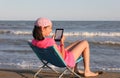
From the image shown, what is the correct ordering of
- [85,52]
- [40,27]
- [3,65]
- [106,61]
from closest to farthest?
[40,27] < [85,52] < [3,65] < [106,61]

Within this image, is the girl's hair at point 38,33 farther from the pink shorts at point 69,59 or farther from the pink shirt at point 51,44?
the pink shorts at point 69,59

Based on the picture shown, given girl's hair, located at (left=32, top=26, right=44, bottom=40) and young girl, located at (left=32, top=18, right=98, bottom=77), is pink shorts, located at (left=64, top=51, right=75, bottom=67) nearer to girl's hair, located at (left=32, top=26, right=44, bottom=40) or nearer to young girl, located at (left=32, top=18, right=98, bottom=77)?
young girl, located at (left=32, top=18, right=98, bottom=77)

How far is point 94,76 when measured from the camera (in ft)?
23.1

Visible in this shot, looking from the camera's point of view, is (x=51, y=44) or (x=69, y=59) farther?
(x=69, y=59)

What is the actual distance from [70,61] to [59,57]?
1.13 feet

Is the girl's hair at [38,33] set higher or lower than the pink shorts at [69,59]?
higher

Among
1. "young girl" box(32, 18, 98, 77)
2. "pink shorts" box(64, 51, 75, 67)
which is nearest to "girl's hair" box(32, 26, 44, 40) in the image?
"young girl" box(32, 18, 98, 77)

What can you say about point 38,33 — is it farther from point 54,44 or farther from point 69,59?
point 69,59

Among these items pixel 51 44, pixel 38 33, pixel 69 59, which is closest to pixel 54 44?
pixel 51 44

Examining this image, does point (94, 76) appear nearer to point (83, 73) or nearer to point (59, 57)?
point (83, 73)

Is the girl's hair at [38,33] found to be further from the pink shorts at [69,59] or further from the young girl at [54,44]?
the pink shorts at [69,59]

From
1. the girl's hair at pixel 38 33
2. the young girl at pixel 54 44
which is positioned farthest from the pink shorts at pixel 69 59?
the girl's hair at pixel 38 33

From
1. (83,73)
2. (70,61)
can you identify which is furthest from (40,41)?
(83,73)

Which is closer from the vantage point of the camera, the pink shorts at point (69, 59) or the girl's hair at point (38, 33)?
the girl's hair at point (38, 33)
